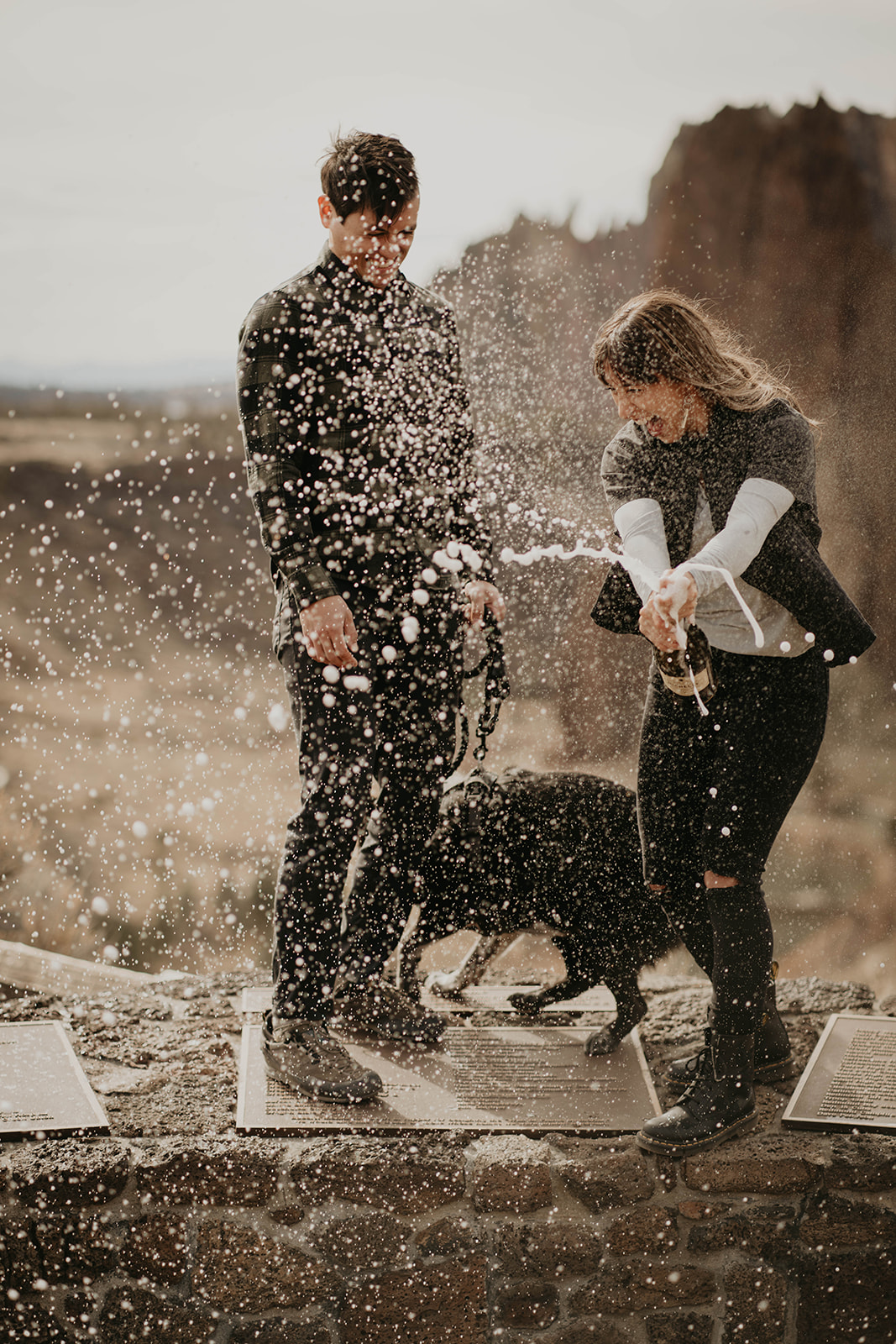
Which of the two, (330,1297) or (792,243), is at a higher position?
(792,243)

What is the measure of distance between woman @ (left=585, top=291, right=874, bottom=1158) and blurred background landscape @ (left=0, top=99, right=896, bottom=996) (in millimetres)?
1706

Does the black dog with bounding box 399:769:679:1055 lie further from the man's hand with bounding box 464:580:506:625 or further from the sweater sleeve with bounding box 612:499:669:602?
the sweater sleeve with bounding box 612:499:669:602

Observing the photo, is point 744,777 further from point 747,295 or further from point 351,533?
point 747,295

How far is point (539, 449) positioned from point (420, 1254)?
2.87 meters

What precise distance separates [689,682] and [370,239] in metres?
1.25

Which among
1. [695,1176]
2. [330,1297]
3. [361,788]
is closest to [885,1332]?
[695,1176]

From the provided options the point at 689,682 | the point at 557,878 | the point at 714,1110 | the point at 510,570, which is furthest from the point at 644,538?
the point at 510,570

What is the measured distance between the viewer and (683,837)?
2799mm

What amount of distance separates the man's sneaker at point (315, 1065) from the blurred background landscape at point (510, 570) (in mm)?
2288

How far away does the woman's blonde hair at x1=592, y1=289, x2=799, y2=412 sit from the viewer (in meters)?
2.61

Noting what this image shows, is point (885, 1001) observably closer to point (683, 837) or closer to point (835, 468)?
point (683, 837)

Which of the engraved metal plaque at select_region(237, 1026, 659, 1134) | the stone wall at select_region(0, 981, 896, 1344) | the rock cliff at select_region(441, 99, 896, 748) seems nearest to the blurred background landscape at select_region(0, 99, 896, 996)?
the rock cliff at select_region(441, 99, 896, 748)

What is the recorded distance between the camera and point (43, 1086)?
Result: 295 centimetres

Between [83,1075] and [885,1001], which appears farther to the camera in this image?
[885,1001]
